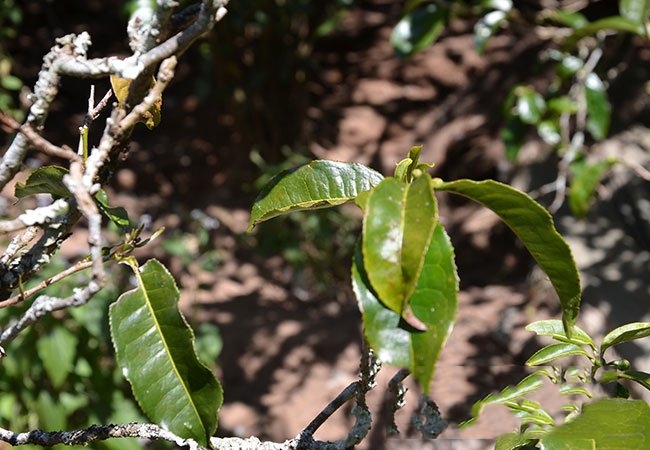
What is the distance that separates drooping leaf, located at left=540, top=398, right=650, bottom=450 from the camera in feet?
1.92

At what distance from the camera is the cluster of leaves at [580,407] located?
60 centimetres

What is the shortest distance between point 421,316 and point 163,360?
0.23 meters

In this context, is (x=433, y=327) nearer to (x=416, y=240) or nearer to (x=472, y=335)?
(x=416, y=240)

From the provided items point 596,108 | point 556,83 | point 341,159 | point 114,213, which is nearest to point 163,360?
point 114,213

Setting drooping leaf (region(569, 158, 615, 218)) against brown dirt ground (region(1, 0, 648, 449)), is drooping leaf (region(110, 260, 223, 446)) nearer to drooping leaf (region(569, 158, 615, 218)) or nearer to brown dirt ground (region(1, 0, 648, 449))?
brown dirt ground (region(1, 0, 648, 449))

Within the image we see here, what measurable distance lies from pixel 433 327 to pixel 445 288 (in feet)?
0.11

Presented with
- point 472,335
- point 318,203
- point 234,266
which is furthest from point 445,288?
point 234,266

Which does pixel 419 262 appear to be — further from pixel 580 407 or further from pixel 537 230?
pixel 580 407

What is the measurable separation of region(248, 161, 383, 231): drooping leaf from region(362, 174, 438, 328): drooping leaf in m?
0.08

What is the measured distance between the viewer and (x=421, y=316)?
0.55m

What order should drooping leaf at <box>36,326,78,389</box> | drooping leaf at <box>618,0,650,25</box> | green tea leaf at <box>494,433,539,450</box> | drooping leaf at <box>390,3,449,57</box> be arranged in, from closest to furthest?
green tea leaf at <box>494,433,539,450</box>
drooping leaf at <box>36,326,78,389</box>
drooping leaf at <box>618,0,650,25</box>
drooping leaf at <box>390,3,449,57</box>

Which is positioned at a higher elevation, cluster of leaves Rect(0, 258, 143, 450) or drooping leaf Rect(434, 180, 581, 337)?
drooping leaf Rect(434, 180, 581, 337)

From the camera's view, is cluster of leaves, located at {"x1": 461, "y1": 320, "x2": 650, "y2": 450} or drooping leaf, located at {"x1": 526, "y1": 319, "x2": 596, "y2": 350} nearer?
cluster of leaves, located at {"x1": 461, "y1": 320, "x2": 650, "y2": 450}

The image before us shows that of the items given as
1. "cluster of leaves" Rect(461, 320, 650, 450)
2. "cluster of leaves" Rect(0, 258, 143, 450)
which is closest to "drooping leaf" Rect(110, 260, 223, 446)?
"cluster of leaves" Rect(461, 320, 650, 450)
